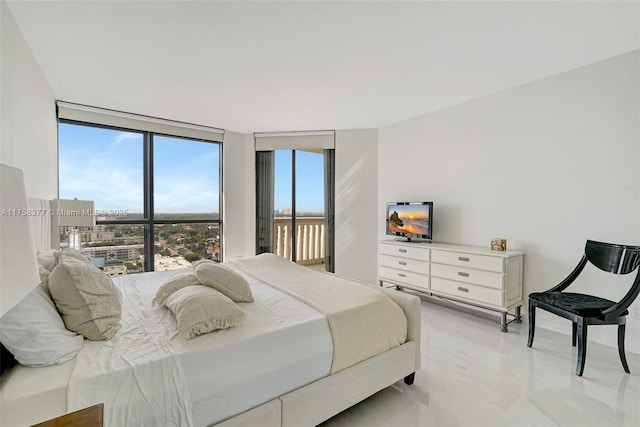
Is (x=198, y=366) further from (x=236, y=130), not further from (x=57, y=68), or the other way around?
(x=236, y=130)

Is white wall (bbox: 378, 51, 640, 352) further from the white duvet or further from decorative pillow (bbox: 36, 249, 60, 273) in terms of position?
decorative pillow (bbox: 36, 249, 60, 273)

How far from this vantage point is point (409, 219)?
386 centimetres

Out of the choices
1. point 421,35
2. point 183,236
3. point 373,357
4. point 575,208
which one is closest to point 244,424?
point 373,357

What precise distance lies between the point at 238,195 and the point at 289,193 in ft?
2.81

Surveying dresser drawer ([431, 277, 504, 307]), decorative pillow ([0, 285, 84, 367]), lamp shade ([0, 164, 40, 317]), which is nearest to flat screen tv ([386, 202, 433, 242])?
dresser drawer ([431, 277, 504, 307])

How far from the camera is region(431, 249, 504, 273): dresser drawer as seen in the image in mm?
2812

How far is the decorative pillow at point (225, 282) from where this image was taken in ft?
5.98

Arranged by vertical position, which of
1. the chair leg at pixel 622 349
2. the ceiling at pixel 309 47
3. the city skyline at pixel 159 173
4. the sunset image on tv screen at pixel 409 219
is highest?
the ceiling at pixel 309 47

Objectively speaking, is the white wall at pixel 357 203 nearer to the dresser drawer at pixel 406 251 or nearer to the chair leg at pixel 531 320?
the dresser drawer at pixel 406 251

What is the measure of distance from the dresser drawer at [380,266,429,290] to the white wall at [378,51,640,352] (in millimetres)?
639

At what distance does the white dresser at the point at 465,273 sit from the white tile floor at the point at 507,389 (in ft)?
1.28

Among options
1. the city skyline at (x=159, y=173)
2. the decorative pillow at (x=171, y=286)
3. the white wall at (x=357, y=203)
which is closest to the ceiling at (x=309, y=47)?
the city skyline at (x=159, y=173)

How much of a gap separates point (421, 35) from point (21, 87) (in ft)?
9.73

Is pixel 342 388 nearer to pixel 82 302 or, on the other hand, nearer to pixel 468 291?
pixel 82 302
